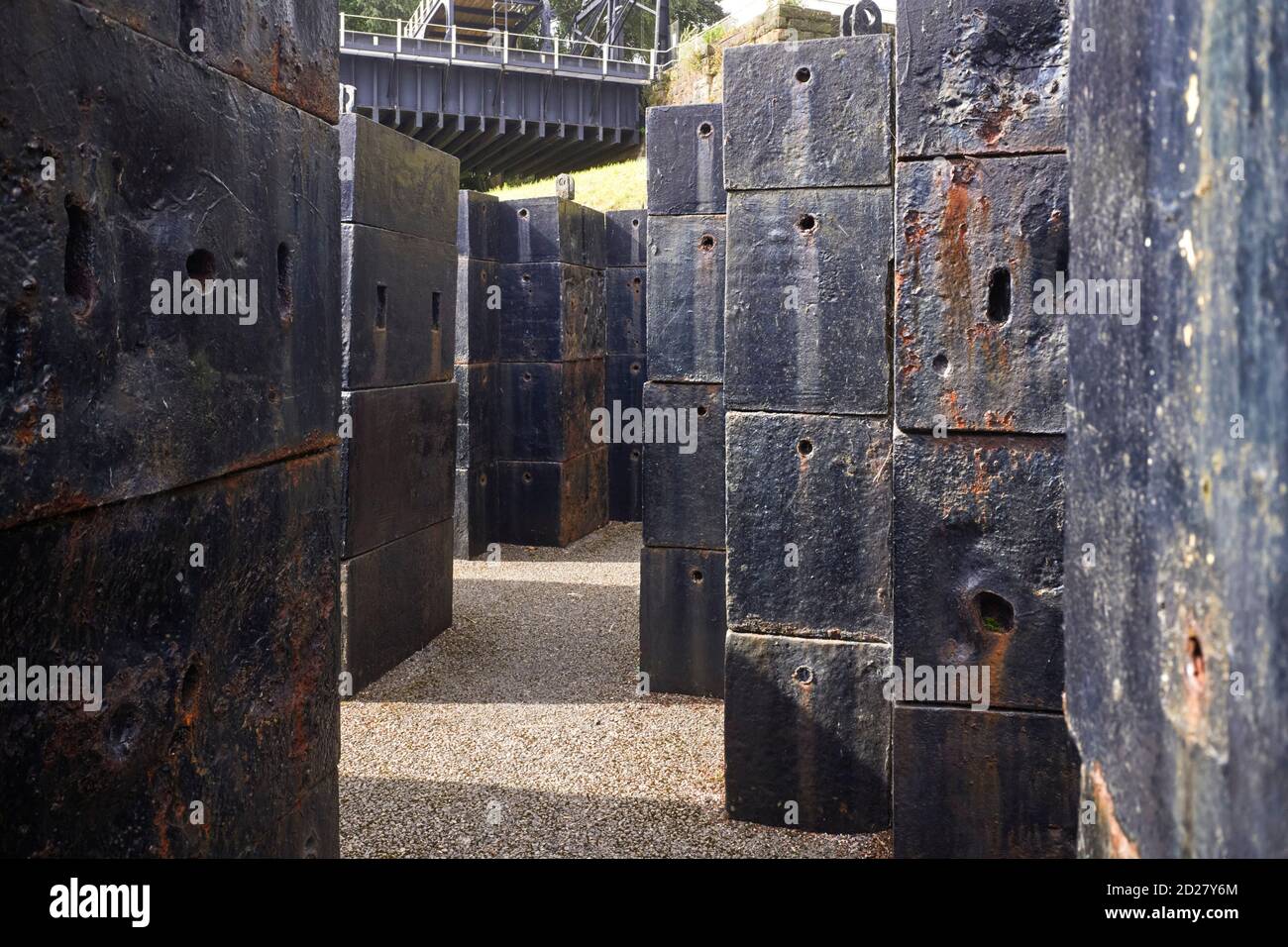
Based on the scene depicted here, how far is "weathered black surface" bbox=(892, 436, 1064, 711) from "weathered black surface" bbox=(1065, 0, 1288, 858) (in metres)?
2.54

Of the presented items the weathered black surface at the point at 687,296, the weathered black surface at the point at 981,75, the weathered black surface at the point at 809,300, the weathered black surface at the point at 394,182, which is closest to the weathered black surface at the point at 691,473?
the weathered black surface at the point at 687,296

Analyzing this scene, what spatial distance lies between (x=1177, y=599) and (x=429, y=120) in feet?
96.1

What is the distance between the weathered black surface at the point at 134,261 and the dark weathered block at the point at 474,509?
818 cm

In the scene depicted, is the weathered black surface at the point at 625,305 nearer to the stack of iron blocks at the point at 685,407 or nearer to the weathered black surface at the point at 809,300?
the stack of iron blocks at the point at 685,407

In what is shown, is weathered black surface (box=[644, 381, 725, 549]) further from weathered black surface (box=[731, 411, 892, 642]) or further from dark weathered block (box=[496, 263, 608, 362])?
dark weathered block (box=[496, 263, 608, 362])

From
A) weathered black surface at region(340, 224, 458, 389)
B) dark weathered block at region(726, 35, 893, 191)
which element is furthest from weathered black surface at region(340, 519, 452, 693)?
dark weathered block at region(726, 35, 893, 191)

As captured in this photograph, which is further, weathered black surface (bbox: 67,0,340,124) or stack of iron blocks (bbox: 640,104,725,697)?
stack of iron blocks (bbox: 640,104,725,697)

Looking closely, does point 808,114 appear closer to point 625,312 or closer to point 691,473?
point 691,473

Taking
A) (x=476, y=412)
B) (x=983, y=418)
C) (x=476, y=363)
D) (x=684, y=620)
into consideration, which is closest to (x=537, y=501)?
(x=476, y=412)

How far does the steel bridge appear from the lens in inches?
1057

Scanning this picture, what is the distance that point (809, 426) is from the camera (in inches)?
191

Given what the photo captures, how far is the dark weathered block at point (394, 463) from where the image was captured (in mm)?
6789

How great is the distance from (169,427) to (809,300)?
122 inches

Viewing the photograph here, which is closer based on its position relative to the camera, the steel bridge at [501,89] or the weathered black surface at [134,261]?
the weathered black surface at [134,261]
